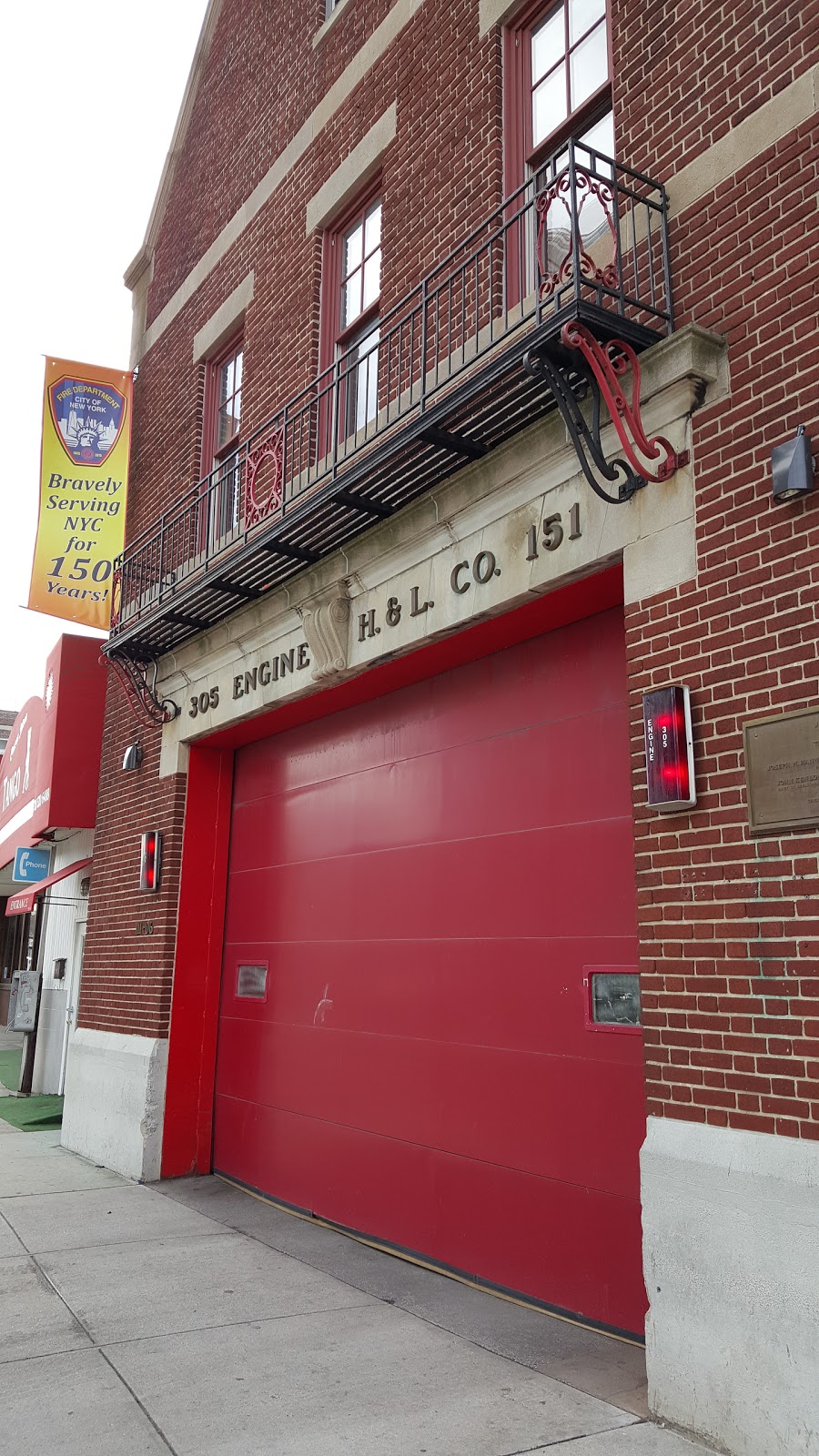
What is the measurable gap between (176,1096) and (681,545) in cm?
719

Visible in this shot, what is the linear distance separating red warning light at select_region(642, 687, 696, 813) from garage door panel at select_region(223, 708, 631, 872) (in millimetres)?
954

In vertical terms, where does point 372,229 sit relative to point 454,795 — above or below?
above

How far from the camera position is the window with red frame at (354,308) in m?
8.68

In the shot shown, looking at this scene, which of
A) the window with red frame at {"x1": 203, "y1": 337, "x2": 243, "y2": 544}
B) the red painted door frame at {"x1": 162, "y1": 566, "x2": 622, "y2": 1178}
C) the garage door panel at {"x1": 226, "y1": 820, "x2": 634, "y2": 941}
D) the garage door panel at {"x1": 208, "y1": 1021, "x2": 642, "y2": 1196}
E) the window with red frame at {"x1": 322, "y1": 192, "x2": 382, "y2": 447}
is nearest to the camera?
the garage door panel at {"x1": 208, "y1": 1021, "x2": 642, "y2": 1196}

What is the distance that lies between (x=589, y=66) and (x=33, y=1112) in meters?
12.6

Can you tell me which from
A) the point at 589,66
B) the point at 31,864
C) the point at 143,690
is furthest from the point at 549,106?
the point at 31,864

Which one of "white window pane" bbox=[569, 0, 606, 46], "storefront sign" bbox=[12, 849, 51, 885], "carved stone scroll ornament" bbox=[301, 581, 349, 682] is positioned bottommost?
"storefront sign" bbox=[12, 849, 51, 885]

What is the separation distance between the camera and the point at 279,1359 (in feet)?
17.2

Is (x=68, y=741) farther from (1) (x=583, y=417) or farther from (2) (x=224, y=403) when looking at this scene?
(1) (x=583, y=417)

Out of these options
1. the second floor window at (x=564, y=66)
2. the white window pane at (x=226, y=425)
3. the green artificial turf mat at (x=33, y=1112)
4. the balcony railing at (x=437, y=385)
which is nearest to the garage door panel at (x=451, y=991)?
the balcony railing at (x=437, y=385)

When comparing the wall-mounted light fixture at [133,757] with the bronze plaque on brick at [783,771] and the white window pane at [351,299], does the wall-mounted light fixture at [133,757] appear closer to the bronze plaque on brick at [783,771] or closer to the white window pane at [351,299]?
the white window pane at [351,299]

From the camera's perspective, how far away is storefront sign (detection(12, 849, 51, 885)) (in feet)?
49.9

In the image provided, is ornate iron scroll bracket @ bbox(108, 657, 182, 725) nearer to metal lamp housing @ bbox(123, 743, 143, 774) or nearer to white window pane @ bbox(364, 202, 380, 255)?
metal lamp housing @ bbox(123, 743, 143, 774)

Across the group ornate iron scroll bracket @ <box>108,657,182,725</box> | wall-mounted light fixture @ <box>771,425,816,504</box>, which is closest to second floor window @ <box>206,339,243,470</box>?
ornate iron scroll bracket @ <box>108,657,182,725</box>
